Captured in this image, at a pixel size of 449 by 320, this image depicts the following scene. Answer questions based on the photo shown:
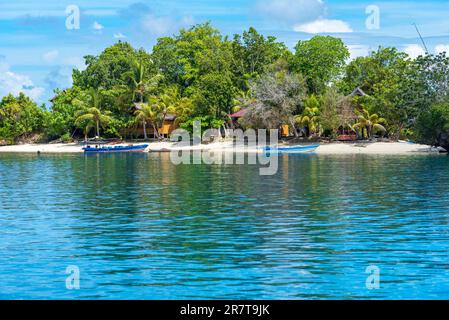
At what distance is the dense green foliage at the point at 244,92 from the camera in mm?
68000

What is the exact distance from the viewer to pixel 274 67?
82812 mm

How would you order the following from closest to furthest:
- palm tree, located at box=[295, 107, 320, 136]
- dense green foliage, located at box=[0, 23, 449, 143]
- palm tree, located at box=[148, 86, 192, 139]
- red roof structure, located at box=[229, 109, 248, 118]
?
1. dense green foliage, located at box=[0, 23, 449, 143]
2. palm tree, located at box=[295, 107, 320, 136]
3. red roof structure, located at box=[229, 109, 248, 118]
4. palm tree, located at box=[148, 86, 192, 139]

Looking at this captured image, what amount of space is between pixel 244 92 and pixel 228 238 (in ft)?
221

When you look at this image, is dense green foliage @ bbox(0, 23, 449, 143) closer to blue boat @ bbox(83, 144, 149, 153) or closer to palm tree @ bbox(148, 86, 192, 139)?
palm tree @ bbox(148, 86, 192, 139)

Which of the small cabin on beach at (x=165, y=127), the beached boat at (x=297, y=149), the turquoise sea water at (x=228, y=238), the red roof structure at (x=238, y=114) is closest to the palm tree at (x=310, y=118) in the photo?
the beached boat at (x=297, y=149)

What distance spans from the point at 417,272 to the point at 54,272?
340 inches

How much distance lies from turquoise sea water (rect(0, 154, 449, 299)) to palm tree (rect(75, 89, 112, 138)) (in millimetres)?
48272

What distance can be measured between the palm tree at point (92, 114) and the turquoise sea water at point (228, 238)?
48.3 m

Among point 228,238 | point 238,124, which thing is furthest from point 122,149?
point 228,238

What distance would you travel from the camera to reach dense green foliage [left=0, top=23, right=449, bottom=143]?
6800 centimetres

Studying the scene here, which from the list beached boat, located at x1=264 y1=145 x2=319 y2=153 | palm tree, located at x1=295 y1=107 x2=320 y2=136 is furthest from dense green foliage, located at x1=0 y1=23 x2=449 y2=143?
beached boat, located at x1=264 y1=145 x2=319 y2=153

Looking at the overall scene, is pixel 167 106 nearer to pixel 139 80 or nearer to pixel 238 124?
pixel 139 80

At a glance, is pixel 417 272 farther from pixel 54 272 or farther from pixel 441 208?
pixel 441 208
